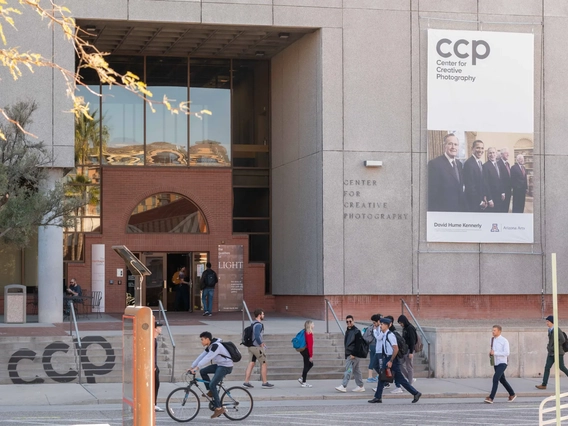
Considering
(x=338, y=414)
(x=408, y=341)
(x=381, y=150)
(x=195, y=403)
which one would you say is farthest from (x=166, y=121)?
(x=195, y=403)

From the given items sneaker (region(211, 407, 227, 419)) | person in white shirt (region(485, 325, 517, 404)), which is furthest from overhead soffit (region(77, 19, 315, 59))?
sneaker (region(211, 407, 227, 419))

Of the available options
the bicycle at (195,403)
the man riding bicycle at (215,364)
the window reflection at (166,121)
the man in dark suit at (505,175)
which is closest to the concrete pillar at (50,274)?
the window reflection at (166,121)

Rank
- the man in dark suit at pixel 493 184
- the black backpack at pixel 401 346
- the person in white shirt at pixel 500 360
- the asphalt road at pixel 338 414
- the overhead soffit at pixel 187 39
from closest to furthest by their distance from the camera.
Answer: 1. the asphalt road at pixel 338 414
2. the person in white shirt at pixel 500 360
3. the black backpack at pixel 401 346
4. the overhead soffit at pixel 187 39
5. the man in dark suit at pixel 493 184

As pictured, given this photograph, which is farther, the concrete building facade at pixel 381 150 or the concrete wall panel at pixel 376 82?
the concrete wall panel at pixel 376 82

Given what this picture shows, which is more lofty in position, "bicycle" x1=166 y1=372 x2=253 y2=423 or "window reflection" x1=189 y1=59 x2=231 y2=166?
"window reflection" x1=189 y1=59 x2=231 y2=166

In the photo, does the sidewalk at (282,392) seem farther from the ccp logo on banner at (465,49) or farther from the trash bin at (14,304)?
the ccp logo on banner at (465,49)

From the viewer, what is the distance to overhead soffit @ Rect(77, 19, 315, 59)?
1219 inches

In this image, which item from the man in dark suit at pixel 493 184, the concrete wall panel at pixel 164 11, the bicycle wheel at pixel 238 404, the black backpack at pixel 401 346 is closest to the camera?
the bicycle wheel at pixel 238 404

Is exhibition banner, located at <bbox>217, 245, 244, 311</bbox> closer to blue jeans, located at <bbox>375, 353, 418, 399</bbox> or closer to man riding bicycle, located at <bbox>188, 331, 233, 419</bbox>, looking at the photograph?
blue jeans, located at <bbox>375, 353, 418, 399</bbox>

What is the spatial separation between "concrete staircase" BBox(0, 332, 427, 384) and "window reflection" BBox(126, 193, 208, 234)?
34.1 feet

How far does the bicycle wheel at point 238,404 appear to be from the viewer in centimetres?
1672

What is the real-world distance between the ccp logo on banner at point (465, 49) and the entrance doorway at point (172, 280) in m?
11.2

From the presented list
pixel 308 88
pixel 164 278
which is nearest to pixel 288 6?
pixel 308 88

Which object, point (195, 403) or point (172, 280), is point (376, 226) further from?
point (195, 403)
